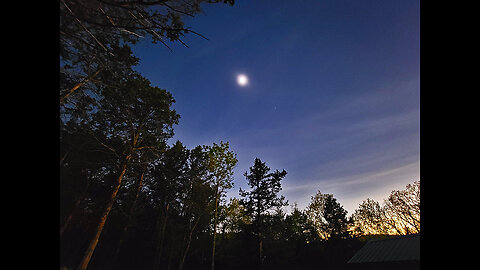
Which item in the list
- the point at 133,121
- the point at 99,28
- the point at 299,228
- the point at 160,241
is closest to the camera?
the point at 99,28

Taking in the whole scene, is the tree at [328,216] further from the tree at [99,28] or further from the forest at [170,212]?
the tree at [99,28]

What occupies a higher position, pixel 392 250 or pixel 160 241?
pixel 160 241

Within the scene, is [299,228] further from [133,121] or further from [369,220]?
[133,121]

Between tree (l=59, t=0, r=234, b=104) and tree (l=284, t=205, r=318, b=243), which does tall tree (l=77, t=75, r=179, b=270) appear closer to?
tree (l=59, t=0, r=234, b=104)

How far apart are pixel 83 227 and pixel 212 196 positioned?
15.8 m

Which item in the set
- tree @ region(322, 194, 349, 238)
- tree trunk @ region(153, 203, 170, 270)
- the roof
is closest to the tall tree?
tree trunk @ region(153, 203, 170, 270)

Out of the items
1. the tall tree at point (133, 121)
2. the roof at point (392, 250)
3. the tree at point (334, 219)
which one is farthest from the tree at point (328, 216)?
the tall tree at point (133, 121)

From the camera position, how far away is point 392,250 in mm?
14977

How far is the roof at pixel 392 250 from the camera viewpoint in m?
13.6

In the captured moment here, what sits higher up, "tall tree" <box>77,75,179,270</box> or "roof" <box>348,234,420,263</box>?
"tall tree" <box>77,75,179,270</box>

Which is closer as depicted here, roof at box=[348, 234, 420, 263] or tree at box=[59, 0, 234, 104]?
tree at box=[59, 0, 234, 104]

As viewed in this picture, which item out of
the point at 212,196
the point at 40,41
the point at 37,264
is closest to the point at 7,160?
the point at 37,264

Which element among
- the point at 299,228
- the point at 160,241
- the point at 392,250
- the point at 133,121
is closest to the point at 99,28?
the point at 133,121

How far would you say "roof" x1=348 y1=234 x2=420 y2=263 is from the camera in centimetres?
1357
